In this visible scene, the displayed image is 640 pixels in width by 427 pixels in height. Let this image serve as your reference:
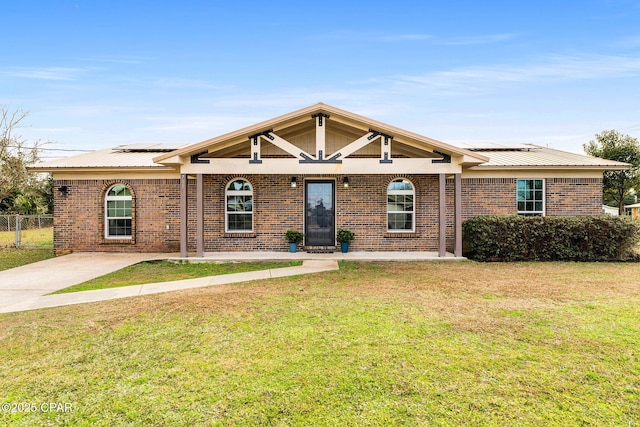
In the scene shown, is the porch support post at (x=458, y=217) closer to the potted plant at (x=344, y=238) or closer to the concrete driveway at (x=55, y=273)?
the potted plant at (x=344, y=238)

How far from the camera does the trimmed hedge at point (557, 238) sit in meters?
10.3

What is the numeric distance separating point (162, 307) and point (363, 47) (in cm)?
1483

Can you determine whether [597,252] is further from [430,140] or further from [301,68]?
[301,68]

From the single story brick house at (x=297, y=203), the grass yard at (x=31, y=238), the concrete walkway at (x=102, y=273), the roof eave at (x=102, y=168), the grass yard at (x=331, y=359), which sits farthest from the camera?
the grass yard at (x=31, y=238)

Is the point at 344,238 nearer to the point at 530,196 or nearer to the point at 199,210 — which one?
the point at 199,210

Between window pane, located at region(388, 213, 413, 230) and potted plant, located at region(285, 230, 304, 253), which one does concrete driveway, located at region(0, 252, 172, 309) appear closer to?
potted plant, located at region(285, 230, 304, 253)

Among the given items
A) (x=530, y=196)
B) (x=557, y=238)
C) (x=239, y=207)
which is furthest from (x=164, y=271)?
(x=530, y=196)

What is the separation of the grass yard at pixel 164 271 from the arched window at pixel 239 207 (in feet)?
7.47

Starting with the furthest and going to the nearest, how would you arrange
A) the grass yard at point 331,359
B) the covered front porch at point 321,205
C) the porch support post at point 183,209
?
the covered front porch at point 321,205 → the porch support post at point 183,209 → the grass yard at point 331,359

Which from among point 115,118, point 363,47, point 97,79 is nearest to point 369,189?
point 363,47

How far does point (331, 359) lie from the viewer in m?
3.67

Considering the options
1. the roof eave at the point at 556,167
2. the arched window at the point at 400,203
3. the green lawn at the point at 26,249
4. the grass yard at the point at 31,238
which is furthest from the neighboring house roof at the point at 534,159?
the grass yard at the point at 31,238

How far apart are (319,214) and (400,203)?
113 inches

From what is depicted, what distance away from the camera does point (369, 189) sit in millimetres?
12227
